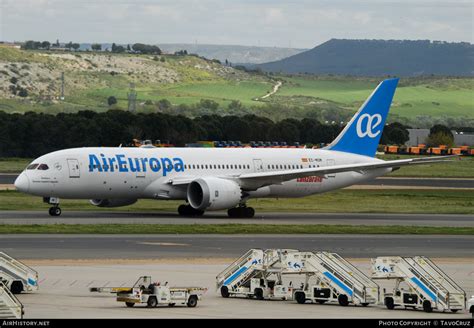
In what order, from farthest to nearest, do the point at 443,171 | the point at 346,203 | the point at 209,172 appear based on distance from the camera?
A: the point at 443,171 < the point at 346,203 < the point at 209,172

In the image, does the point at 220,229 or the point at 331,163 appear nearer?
the point at 220,229

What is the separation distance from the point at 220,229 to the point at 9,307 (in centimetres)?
3181

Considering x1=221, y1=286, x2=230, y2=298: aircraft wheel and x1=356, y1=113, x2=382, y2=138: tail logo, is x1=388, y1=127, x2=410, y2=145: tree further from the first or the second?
x1=221, y1=286, x2=230, y2=298: aircraft wheel

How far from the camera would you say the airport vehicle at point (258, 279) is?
36875mm

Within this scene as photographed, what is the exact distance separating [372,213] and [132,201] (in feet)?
53.7

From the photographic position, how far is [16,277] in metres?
37.7

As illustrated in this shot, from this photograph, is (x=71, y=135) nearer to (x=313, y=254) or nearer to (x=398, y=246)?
(x=398, y=246)

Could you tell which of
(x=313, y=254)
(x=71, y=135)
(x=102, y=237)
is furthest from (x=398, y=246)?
(x=71, y=135)

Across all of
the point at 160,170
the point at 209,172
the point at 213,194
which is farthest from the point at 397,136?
the point at 213,194

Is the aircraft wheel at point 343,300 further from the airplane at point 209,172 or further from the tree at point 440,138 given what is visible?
the tree at point 440,138

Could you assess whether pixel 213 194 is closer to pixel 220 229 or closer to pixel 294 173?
pixel 294 173
